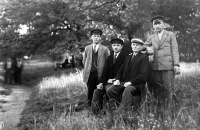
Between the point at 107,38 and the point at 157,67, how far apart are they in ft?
36.2

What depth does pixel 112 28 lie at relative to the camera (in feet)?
53.4

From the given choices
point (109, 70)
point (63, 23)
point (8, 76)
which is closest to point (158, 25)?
point (109, 70)

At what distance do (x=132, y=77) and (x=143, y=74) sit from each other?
215mm

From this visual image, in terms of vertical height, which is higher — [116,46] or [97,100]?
[116,46]

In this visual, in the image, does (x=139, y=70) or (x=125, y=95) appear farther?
(x=139, y=70)

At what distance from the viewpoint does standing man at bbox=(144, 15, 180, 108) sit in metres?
4.59

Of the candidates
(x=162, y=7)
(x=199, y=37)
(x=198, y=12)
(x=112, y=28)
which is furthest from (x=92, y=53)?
(x=199, y=37)

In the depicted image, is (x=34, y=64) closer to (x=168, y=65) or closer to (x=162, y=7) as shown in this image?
(x=162, y=7)

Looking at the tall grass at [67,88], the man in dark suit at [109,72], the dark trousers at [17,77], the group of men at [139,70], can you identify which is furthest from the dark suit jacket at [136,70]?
the dark trousers at [17,77]

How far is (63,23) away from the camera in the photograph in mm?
17609

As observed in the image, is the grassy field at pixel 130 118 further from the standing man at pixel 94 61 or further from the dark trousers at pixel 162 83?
the standing man at pixel 94 61

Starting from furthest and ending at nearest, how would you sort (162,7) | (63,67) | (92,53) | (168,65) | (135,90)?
(63,67) → (162,7) → (92,53) → (168,65) → (135,90)

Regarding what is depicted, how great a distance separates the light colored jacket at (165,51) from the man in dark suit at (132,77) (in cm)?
36

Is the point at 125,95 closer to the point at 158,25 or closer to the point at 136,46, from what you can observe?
the point at 136,46
